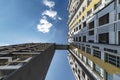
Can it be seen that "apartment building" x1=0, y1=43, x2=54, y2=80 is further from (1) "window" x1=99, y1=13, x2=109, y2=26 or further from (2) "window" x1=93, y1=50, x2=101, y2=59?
(1) "window" x1=99, y1=13, x2=109, y2=26

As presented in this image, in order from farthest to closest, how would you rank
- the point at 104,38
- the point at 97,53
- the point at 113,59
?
the point at 97,53 → the point at 104,38 → the point at 113,59

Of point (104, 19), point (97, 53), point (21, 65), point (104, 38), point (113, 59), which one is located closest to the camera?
point (21, 65)

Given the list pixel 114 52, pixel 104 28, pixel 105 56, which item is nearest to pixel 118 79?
pixel 114 52

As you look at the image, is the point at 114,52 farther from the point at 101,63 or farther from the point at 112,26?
the point at 101,63

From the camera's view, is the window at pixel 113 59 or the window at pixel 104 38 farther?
the window at pixel 104 38

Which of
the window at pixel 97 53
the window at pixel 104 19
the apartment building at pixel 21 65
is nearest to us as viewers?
the apartment building at pixel 21 65

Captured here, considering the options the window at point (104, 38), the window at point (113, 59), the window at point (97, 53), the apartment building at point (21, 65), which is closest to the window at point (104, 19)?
the window at point (104, 38)

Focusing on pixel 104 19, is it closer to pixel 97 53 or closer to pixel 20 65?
pixel 97 53

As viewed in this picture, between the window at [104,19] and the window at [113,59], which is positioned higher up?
the window at [104,19]

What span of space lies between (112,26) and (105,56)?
201 inches

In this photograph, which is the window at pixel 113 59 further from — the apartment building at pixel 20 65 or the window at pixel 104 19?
the apartment building at pixel 20 65

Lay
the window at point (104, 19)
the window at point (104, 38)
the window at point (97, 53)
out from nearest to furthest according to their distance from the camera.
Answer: the window at point (104, 38) < the window at point (104, 19) < the window at point (97, 53)

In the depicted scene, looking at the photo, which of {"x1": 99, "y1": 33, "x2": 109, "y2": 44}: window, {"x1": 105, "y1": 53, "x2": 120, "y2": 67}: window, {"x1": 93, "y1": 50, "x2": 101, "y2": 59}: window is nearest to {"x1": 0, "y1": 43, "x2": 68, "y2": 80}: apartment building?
{"x1": 93, "y1": 50, "x2": 101, "y2": 59}: window

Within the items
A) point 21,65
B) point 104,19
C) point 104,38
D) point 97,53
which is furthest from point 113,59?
point 21,65
